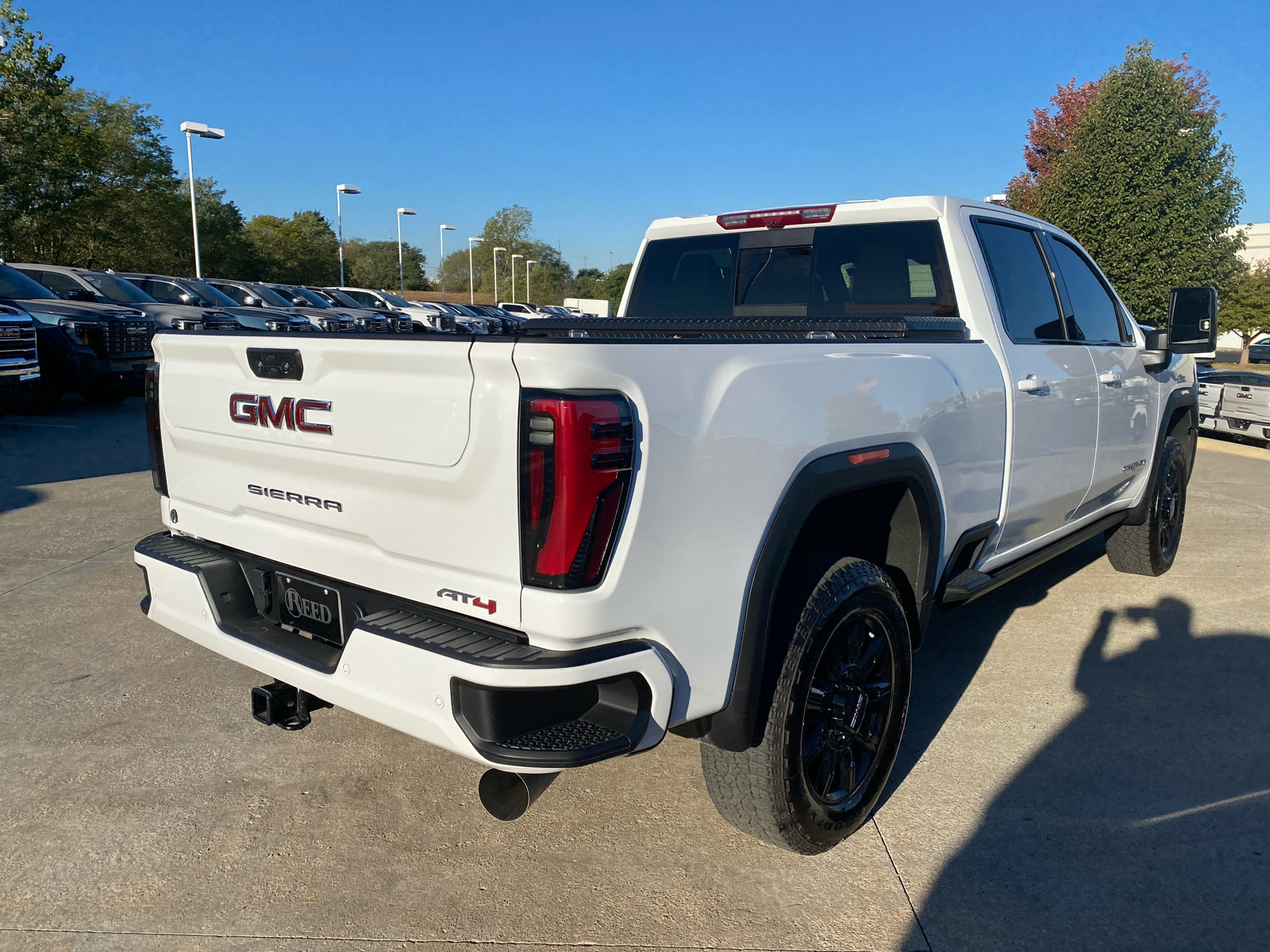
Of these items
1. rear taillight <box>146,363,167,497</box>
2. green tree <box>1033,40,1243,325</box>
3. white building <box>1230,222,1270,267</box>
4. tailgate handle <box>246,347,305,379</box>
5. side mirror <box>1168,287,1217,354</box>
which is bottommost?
rear taillight <box>146,363,167,497</box>

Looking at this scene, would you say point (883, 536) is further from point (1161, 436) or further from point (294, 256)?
point (294, 256)

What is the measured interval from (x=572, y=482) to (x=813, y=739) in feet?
4.12

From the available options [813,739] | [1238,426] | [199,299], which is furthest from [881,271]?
[199,299]

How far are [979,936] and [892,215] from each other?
274 cm

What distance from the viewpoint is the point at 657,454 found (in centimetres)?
204

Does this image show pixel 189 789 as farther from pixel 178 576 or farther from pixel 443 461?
pixel 443 461

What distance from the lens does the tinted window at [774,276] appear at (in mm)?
4262

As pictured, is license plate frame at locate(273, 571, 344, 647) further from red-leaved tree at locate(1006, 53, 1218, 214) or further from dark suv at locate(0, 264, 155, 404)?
red-leaved tree at locate(1006, 53, 1218, 214)

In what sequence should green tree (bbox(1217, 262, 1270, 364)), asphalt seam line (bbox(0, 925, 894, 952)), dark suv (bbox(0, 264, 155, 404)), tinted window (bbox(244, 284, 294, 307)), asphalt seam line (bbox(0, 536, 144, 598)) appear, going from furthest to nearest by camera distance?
green tree (bbox(1217, 262, 1270, 364)) → tinted window (bbox(244, 284, 294, 307)) → dark suv (bbox(0, 264, 155, 404)) → asphalt seam line (bbox(0, 536, 144, 598)) → asphalt seam line (bbox(0, 925, 894, 952))

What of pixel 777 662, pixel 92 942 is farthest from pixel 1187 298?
pixel 92 942

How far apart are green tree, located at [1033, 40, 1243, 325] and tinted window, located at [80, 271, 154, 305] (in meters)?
18.2

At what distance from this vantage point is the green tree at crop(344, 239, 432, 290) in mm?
90062

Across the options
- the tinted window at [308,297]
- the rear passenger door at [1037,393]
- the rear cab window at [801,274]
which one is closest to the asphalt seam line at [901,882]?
the rear passenger door at [1037,393]

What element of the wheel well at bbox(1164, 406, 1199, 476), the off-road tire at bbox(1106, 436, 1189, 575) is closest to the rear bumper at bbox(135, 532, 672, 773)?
the off-road tire at bbox(1106, 436, 1189, 575)
